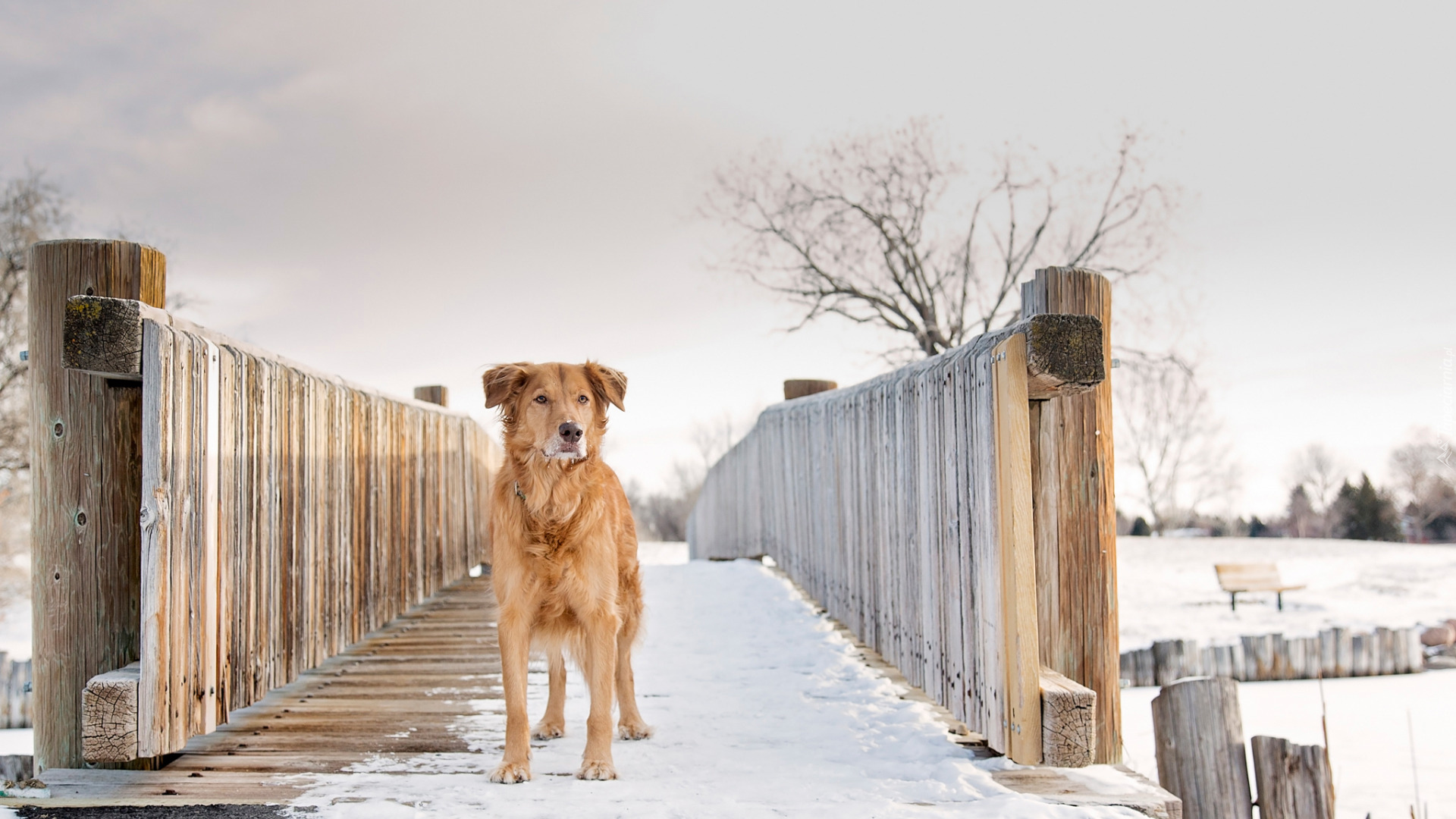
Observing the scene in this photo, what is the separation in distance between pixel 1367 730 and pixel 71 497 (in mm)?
11434

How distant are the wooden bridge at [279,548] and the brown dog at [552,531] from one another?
70 cm

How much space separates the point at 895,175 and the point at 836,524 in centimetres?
1531

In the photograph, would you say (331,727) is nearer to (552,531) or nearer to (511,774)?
(511,774)

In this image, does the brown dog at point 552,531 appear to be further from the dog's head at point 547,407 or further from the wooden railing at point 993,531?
the wooden railing at point 993,531

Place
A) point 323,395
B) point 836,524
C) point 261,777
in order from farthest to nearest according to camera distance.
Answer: point 836,524 < point 323,395 < point 261,777

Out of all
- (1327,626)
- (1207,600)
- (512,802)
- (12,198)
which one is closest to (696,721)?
(512,802)

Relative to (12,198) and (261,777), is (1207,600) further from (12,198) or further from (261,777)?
(12,198)

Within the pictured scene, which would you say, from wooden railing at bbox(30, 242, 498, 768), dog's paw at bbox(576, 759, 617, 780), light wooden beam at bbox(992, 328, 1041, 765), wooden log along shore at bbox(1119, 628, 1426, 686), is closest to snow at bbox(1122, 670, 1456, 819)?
wooden log along shore at bbox(1119, 628, 1426, 686)

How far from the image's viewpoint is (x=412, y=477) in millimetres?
7004

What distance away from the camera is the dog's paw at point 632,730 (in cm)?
383

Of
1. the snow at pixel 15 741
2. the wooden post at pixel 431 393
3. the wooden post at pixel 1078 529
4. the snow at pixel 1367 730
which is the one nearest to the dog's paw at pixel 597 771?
the wooden post at pixel 1078 529

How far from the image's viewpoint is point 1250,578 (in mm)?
16375

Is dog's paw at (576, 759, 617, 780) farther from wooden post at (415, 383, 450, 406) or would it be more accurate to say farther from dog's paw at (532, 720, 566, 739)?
wooden post at (415, 383, 450, 406)

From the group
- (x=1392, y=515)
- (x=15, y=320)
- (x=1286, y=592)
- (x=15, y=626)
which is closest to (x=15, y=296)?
(x=15, y=320)
